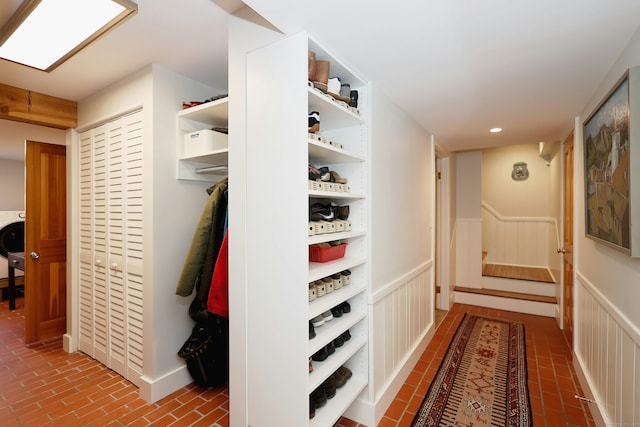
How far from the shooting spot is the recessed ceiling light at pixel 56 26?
1254mm

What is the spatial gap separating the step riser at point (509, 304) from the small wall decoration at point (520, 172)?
222cm

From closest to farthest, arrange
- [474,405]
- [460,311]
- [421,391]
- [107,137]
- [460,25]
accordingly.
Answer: [460,25] < [474,405] < [421,391] < [107,137] < [460,311]

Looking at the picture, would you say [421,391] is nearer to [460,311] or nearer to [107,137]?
[460,311]

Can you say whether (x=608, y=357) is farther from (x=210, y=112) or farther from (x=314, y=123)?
(x=210, y=112)

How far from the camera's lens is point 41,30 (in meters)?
1.40

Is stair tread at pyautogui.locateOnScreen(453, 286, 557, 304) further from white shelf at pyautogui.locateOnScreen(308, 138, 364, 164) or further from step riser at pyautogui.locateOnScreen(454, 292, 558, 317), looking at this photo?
white shelf at pyautogui.locateOnScreen(308, 138, 364, 164)

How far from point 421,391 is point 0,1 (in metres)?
3.25

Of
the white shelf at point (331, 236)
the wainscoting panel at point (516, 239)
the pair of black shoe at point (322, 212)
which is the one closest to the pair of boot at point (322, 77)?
the pair of black shoe at point (322, 212)

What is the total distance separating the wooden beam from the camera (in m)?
2.27

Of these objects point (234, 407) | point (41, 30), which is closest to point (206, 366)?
point (234, 407)

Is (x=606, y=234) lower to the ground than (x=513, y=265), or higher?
higher

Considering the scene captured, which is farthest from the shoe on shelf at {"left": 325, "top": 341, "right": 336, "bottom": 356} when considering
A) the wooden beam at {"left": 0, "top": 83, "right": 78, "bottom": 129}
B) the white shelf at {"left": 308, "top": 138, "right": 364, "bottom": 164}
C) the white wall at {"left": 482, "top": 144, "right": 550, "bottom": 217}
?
the white wall at {"left": 482, "top": 144, "right": 550, "bottom": 217}

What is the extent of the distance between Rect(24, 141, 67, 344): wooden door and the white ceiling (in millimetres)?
728

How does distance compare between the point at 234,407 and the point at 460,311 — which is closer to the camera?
the point at 234,407
